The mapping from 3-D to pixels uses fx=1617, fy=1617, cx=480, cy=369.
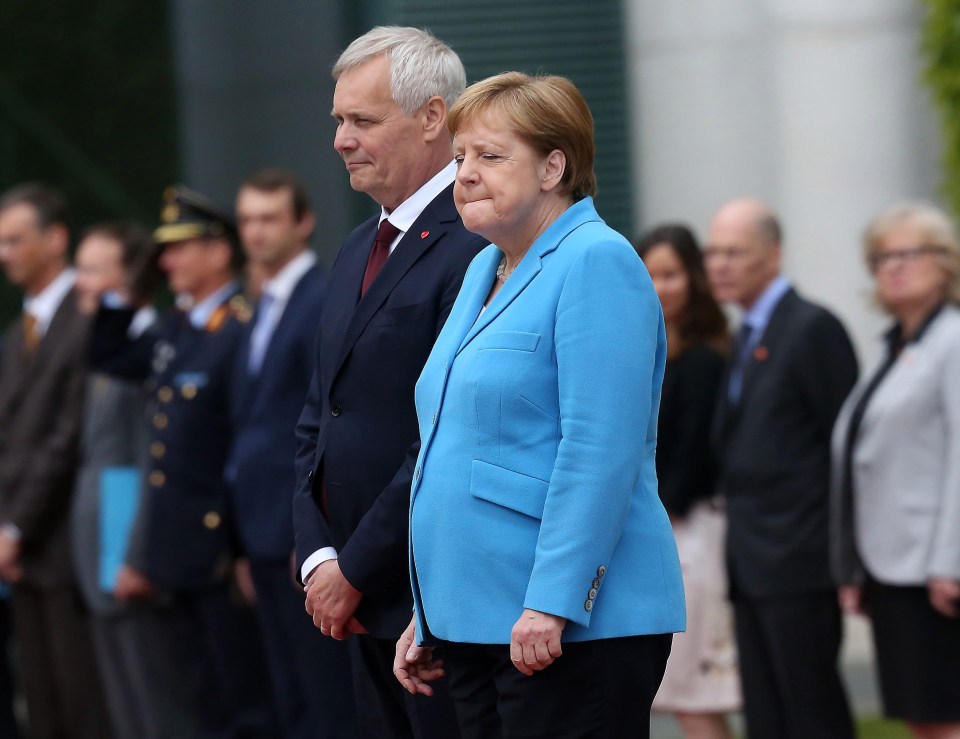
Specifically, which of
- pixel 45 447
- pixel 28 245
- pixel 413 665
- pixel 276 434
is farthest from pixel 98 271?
pixel 413 665

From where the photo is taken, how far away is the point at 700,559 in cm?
541

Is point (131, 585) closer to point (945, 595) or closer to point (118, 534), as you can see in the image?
point (118, 534)

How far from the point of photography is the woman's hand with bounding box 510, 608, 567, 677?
273 cm

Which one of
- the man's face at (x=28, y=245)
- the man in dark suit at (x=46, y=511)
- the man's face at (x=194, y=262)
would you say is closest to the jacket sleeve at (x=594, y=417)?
the man's face at (x=194, y=262)

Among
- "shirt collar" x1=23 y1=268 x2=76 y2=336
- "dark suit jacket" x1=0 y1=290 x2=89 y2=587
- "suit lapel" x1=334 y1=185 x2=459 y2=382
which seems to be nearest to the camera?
"suit lapel" x1=334 y1=185 x2=459 y2=382

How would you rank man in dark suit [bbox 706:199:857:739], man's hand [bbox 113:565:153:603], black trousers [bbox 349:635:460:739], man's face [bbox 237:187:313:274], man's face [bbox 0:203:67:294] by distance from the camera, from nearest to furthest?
black trousers [bbox 349:635:460:739] < man in dark suit [bbox 706:199:857:739] < man's face [bbox 237:187:313:274] < man's hand [bbox 113:565:153:603] < man's face [bbox 0:203:67:294]

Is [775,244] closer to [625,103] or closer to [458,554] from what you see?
[625,103]

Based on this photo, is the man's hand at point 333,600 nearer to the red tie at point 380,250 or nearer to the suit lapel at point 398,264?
the suit lapel at point 398,264

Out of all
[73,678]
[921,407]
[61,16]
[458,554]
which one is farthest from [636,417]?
[61,16]

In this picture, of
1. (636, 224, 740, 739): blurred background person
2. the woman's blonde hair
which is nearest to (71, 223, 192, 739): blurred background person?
(636, 224, 740, 739): blurred background person

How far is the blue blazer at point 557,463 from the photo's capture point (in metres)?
2.76

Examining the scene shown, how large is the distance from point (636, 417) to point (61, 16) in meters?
7.03

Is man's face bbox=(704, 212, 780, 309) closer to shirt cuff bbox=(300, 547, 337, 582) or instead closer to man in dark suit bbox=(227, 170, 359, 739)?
man in dark suit bbox=(227, 170, 359, 739)

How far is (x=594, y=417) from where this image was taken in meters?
2.77
